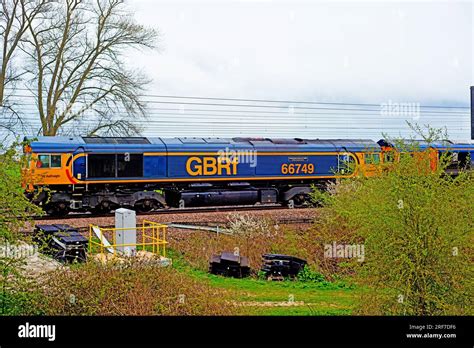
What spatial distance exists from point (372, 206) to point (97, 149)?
1238 centimetres

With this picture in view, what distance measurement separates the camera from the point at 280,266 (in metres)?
14.5

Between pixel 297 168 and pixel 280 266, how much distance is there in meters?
Answer: 8.23

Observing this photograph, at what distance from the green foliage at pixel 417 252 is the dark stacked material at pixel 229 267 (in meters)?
5.60

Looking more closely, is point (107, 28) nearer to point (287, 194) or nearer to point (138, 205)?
point (138, 205)

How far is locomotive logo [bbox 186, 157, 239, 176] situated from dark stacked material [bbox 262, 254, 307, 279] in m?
6.49

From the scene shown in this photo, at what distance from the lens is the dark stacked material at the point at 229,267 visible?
45.9ft

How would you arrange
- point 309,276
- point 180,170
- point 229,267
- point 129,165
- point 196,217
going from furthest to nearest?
point 180,170
point 129,165
point 196,217
point 309,276
point 229,267

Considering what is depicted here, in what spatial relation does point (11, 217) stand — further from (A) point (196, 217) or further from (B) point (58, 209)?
(B) point (58, 209)

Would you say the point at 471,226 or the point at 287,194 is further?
the point at 287,194

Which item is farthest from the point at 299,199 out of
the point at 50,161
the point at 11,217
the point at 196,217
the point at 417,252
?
the point at 11,217

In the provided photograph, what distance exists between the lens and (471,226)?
29.2ft

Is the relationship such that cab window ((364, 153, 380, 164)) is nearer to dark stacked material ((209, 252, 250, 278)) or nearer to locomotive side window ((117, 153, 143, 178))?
dark stacked material ((209, 252, 250, 278))

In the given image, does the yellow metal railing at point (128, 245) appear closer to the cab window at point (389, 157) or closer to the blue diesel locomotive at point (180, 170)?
the blue diesel locomotive at point (180, 170)
